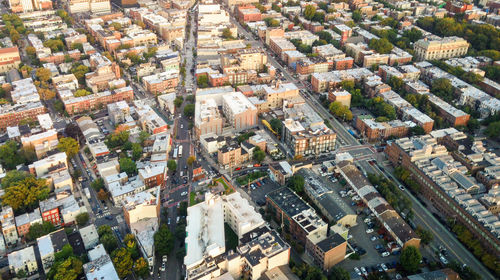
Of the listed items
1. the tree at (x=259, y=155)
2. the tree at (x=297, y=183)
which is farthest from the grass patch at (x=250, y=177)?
the tree at (x=297, y=183)

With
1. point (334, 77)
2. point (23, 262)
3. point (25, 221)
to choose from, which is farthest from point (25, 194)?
point (334, 77)

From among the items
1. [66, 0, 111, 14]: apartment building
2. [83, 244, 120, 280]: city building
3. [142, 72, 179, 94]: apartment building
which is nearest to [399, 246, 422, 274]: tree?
[83, 244, 120, 280]: city building

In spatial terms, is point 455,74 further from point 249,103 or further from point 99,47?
point 99,47

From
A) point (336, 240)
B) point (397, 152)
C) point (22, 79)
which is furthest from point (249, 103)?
point (22, 79)

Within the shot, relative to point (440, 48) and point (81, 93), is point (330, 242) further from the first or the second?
point (440, 48)

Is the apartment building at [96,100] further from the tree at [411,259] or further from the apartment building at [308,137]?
the tree at [411,259]

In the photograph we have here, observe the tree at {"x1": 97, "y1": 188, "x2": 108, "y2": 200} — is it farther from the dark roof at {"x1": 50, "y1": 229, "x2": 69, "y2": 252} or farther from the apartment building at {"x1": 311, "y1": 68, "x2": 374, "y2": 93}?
the apartment building at {"x1": 311, "y1": 68, "x2": 374, "y2": 93}

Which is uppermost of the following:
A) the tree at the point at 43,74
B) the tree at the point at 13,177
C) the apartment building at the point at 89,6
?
the apartment building at the point at 89,6
